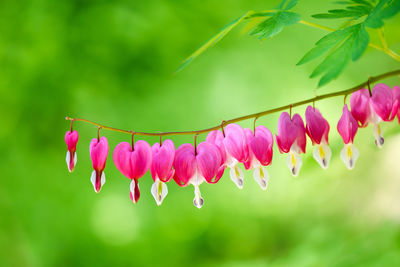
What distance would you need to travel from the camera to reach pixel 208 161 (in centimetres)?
69

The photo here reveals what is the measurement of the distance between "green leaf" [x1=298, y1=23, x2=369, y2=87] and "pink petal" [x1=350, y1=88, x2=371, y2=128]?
17cm

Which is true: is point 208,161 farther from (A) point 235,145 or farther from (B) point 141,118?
(B) point 141,118

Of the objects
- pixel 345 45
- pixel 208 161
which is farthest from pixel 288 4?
pixel 208 161

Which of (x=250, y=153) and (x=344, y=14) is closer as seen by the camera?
(x=344, y=14)

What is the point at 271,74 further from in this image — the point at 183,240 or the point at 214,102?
the point at 183,240

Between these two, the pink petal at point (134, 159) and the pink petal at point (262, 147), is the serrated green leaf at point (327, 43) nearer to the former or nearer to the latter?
the pink petal at point (262, 147)

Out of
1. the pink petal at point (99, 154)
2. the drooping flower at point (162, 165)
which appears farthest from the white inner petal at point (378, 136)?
the pink petal at point (99, 154)

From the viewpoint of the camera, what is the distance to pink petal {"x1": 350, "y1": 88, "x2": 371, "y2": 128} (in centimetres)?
66

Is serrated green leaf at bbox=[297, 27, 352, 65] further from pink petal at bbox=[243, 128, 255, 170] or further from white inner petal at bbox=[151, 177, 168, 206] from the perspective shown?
white inner petal at bbox=[151, 177, 168, 206]

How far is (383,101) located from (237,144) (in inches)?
9.7

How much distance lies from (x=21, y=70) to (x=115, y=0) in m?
0.83

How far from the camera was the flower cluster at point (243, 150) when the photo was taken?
0.67 metres

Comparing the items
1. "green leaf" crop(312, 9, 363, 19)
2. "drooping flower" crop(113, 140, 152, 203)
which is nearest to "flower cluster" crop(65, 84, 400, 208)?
"drooping flower" crop(113, 140, 152, 203)

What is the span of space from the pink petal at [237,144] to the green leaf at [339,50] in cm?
21
